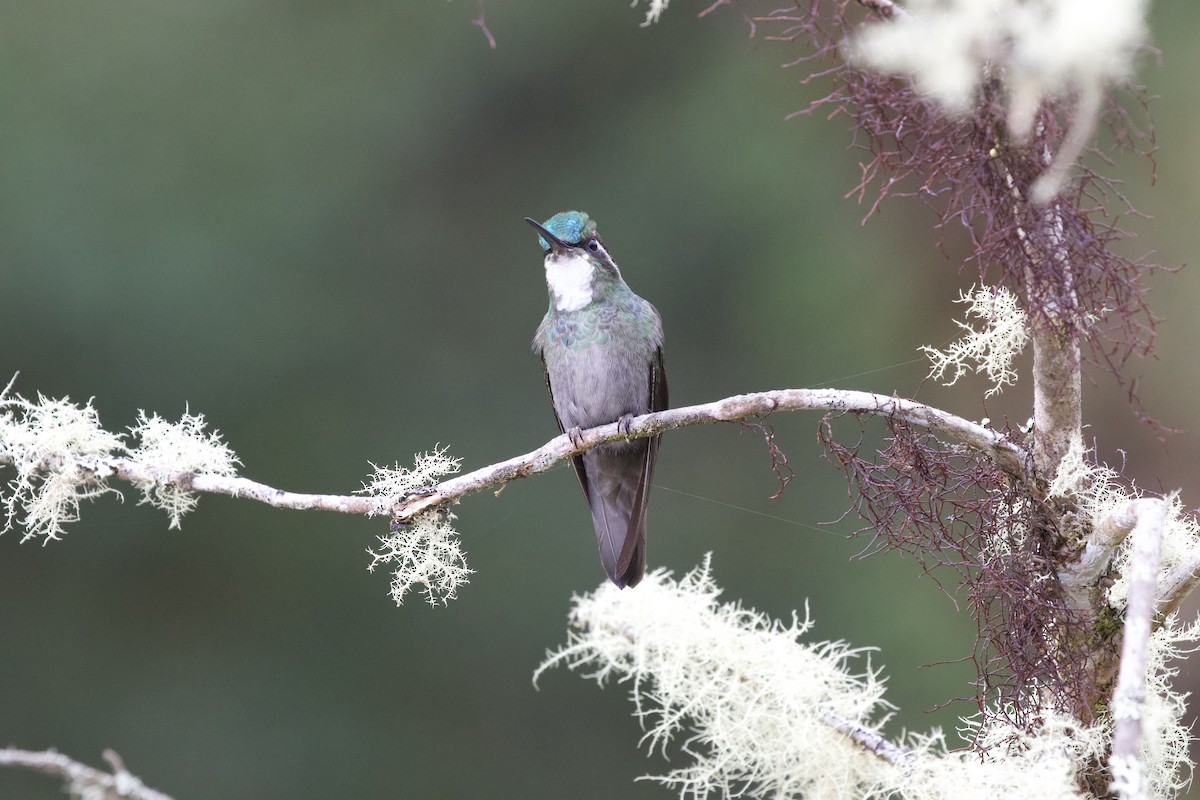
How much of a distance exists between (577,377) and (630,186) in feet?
8.91

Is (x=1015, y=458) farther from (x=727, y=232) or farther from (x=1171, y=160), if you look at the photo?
(x=727, y=232)

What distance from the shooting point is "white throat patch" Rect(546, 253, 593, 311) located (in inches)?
108

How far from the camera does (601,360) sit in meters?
2.69

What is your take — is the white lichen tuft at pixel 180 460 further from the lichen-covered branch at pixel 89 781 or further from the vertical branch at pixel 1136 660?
the vertical branch at pixel 1136 660

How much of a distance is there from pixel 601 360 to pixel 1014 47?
168cm

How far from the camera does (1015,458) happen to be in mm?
1324

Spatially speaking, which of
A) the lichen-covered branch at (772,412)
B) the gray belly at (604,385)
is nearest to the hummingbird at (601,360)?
the gray belly at (604,385)

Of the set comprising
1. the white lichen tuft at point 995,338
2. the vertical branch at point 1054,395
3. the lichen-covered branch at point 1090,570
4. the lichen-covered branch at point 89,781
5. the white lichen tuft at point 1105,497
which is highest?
the white lichen tuft at point 995,338

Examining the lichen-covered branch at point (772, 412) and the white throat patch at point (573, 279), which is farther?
the white throat patch at point (573, 279)

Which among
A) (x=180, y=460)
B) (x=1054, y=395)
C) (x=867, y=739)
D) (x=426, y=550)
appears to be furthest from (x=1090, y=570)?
(x=180, y=460)

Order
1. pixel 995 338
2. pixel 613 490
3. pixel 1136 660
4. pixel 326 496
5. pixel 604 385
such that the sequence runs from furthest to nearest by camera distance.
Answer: pixel 613 490, pixel 604 385, pixel 326 496, pixel 995 338, pixel 1136 660

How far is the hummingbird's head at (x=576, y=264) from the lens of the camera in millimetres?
2732

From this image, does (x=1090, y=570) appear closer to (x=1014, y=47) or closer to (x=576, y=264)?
(x=1014, y=47)

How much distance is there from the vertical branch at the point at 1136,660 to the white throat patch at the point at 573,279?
1.74 metres
